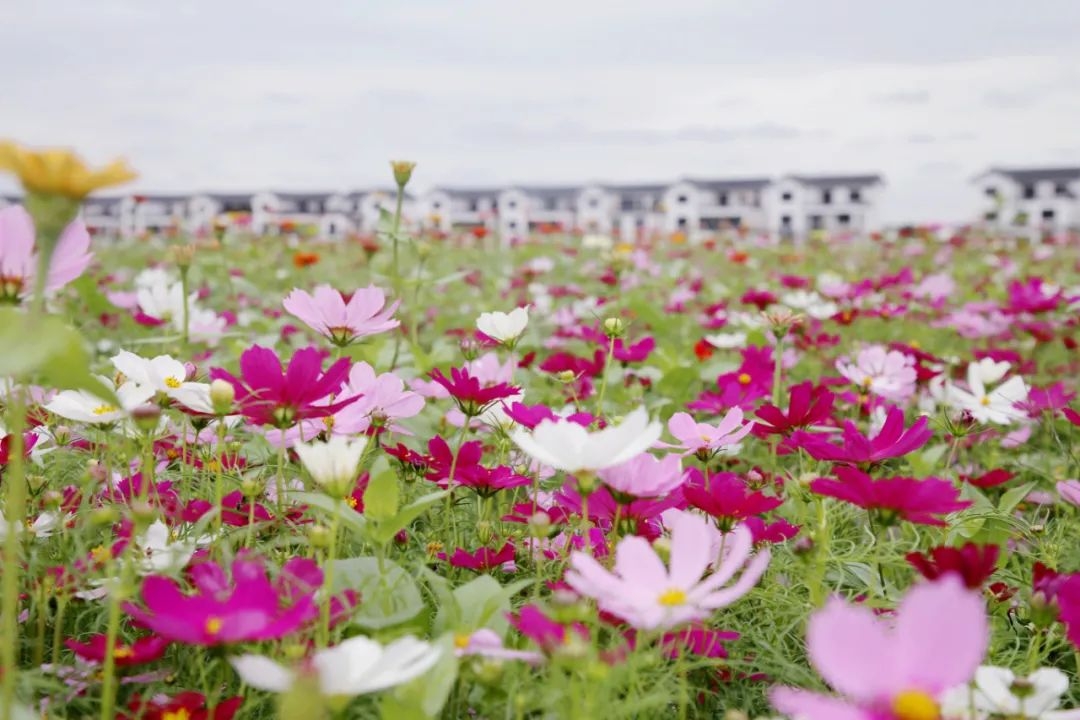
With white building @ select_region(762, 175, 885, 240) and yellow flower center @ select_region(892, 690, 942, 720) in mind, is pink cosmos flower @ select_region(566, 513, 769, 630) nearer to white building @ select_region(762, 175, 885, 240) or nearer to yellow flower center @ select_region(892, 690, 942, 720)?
yellow flower center @ select_region(892, 690, 942, 720)

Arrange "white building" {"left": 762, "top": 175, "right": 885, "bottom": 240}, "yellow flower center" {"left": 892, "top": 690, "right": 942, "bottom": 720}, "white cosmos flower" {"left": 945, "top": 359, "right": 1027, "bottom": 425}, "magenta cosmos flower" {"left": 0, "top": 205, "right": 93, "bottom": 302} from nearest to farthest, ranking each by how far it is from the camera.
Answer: "yellow flower center" {"left": 892, "top": 690, "right": 942, "bottom": 720} < "magenta cosmos flower" {"left": 0, "top": 205, "right": 93, "bottom": 302} < "white cosmos flower" {"left": 945, "top": 359, "right": 1027, "bottom": 425} < "white building" {"left": 762, "top": 175, "right": 885, "bottom": 240}

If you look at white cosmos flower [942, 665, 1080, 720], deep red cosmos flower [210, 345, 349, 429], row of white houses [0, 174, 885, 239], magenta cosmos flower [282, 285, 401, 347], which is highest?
row of white houses [0, 174, 885, 239]

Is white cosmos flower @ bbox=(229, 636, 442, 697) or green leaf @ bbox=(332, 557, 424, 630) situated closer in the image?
white cosmos flower @ bbox=(229, 636, 442, 697)

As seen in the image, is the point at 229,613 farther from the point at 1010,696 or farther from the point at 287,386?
the point at 1010,696

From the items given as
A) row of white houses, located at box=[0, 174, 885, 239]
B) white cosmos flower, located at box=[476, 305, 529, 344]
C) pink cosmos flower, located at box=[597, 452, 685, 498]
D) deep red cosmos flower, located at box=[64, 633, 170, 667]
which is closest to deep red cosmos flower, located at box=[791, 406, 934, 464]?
pink cosmos flower, located at box=[597, 452, 685, 498]

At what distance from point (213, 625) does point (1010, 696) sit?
1.47ft

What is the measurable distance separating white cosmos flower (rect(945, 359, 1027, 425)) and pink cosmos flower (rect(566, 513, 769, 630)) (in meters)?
0.78

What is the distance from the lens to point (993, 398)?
4.07 feet

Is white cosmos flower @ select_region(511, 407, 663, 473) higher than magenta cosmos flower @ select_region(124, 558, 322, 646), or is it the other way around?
white cosmos flower @ select_region(511, 407, 663, 473)

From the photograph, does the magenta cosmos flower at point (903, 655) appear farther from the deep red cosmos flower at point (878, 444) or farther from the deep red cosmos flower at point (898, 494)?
the deep red cosmos flower at point (878, 444)

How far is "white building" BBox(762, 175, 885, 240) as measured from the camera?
31.7 meters

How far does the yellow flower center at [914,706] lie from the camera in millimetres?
343

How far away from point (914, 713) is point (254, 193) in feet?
92.5

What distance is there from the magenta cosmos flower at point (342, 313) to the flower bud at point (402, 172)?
40 centimetres
